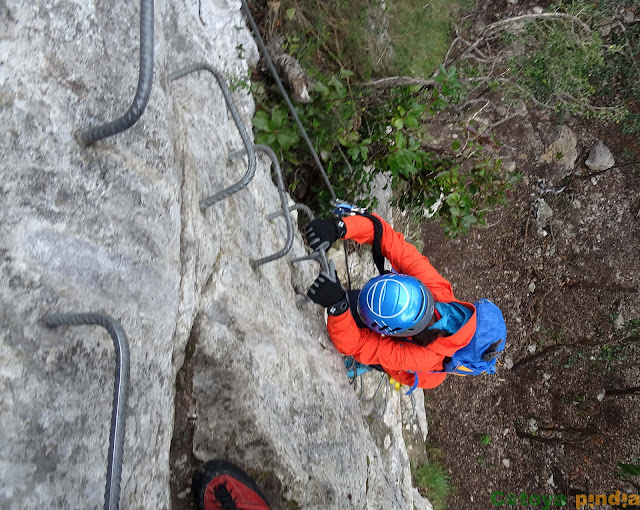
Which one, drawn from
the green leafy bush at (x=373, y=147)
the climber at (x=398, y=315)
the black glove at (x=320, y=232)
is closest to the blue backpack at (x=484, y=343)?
the climber at (x=398, y=315)

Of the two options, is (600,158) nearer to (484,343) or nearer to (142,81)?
(484,343)

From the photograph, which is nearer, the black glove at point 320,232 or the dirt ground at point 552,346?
the black glove at point 320,232

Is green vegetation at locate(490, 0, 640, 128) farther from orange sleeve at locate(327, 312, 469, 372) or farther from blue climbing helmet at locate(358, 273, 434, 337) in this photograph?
orange sleeve at locate(327, 312, 469, 372)

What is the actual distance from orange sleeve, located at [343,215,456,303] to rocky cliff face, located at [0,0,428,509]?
1.12 meters

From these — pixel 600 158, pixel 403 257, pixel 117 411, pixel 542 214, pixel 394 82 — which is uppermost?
pixel 117 411

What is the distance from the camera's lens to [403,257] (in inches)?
135

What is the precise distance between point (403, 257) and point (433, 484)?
4.27 meters

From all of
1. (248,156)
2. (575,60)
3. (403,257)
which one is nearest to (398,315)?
(403,257)

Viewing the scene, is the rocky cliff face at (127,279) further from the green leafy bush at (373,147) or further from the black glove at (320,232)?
the green leafy bush at (373,147)

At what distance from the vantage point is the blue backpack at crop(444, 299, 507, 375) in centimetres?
311

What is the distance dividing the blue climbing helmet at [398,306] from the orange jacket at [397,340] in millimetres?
210

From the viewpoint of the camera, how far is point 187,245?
6.00 ft

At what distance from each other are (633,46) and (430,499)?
8222 mm

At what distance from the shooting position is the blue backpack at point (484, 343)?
311 centimetres
